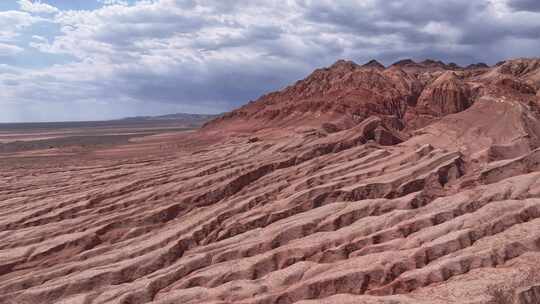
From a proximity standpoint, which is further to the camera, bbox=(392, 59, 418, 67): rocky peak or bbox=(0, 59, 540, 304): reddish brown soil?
bbox=(392, 59, 418, 67): rocky peak

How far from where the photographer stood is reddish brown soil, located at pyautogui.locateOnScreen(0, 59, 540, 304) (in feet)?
53.2

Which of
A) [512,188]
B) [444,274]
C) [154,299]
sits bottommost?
[154,299]

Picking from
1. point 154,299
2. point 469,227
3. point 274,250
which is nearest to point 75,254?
point 154,299

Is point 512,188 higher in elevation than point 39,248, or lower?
higher

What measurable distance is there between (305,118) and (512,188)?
47.3 m

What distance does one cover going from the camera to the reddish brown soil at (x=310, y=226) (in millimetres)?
16203

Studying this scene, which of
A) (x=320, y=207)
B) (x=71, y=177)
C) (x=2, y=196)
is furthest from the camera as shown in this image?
(x=71, y=177)

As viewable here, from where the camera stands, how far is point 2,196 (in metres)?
38.2

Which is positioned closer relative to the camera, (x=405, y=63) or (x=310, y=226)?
(x=310, y=226)

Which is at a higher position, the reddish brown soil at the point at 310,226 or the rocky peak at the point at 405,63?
the rocky peak at the point at 405,63

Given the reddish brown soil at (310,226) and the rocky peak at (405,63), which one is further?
the rocky peak at (405,63)

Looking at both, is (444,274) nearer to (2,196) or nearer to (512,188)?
(512,188)

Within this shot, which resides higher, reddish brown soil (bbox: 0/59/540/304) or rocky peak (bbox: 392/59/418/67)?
rocky peak (bbox: 392/59/418/67)

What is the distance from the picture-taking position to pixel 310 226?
21.4 metres
